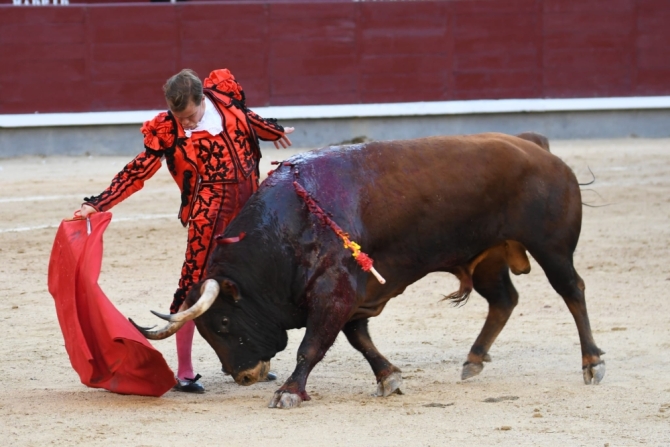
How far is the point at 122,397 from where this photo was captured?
4113 mm

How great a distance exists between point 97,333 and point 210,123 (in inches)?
34.1

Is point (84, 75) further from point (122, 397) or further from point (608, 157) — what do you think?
point (122, 397)

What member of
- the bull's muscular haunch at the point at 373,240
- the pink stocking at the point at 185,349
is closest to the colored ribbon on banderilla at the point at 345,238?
the bull's muscular haunch at the point at 373,240

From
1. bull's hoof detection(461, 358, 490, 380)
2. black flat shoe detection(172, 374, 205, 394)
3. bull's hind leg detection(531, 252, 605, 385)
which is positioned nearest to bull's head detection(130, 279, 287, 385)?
black flat shoe detection(172, 374, 205, 394)

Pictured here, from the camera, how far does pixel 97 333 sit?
412 centimetres

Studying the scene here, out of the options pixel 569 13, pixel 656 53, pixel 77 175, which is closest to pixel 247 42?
pixel 77 175

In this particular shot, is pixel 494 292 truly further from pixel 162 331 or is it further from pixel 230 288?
pixel 162 331

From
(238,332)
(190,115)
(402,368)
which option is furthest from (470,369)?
(190,115)

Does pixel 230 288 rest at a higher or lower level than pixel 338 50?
higher

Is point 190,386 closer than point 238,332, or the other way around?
point 238,332

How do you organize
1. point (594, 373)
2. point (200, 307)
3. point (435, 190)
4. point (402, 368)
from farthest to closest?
point (402, 368), point (594, 373), point (435, 190), point (200, 307)

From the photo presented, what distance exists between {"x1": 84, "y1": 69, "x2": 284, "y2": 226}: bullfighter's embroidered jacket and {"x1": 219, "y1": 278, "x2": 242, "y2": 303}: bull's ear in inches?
14.5

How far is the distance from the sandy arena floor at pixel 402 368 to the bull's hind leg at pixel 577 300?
0.07m

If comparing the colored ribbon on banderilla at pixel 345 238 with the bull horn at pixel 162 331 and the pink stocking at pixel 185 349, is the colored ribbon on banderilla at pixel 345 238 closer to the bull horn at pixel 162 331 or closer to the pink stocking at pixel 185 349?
the bull horn at pixel 162 331
